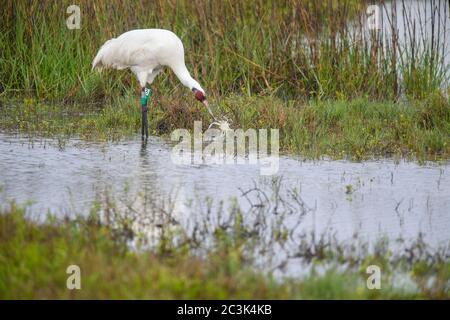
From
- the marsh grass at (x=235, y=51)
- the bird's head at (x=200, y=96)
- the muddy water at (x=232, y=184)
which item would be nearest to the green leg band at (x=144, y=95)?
the bird's head at (x=200, y=96)

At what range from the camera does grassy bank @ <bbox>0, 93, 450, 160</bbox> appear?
25.6ft

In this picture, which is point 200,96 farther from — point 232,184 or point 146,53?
point 232,184

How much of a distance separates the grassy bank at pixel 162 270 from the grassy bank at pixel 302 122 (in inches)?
112

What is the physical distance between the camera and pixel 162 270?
166 inches

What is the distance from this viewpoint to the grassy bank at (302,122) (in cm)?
780

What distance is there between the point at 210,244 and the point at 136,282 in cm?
98

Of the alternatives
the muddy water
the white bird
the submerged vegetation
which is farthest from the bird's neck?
the muddy water

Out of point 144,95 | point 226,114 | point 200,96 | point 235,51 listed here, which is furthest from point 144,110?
point 235,51

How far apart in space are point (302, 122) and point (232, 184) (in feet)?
6.59

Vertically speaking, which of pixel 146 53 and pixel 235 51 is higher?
pixel 235 51

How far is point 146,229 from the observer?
5223 millimetres

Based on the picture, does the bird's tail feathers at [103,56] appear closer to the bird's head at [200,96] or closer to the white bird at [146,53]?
the white bird at [146,53]

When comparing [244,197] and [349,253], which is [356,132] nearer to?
[244,197]
